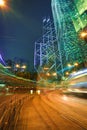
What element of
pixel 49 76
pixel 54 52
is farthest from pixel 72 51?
pixel 49 76

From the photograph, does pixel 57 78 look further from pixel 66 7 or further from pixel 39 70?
pixel 66 7

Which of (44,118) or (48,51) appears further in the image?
(48,51)

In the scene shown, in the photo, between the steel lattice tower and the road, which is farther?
the steel lattice tower

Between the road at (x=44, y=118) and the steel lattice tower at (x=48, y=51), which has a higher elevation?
the steel lattice tower at (x=48, y=51)

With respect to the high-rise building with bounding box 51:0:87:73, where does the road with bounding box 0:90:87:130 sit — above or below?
below

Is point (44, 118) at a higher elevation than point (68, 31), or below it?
below

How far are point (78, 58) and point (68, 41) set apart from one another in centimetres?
506

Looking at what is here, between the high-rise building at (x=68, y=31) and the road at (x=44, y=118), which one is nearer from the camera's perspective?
the road at (x=44, y=118)

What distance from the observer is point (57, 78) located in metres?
102

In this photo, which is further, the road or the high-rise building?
the high-rise building

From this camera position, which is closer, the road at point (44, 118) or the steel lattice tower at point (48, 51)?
the road at point (44, 118)

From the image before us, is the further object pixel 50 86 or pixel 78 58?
pixel 50 86

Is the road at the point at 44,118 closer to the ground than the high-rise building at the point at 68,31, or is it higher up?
closer to the ground

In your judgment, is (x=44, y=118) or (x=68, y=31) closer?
(x=44, y=118)
